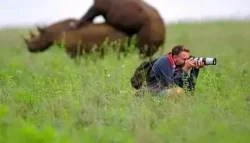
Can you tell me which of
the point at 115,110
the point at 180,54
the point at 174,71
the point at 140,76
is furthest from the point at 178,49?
the point at 115,110

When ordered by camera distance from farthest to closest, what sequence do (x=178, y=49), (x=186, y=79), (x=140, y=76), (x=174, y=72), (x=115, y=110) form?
(x=140, y=76) → (x=174, y=72) → (x=178, y=49) → (x=186, y=79) → (x=115, y=110)

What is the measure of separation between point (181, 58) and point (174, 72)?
206mm

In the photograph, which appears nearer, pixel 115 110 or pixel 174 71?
pixel 115 110

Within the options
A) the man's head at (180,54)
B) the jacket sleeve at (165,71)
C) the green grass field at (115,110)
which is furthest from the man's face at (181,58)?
the green grass field at (115,110)

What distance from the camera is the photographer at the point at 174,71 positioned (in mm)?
9219

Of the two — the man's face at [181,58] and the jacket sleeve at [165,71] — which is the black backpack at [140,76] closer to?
the jacket sleeve at [165,71]

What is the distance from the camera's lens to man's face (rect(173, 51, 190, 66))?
9280 mm

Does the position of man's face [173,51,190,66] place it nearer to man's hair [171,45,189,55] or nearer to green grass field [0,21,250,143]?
man's hair [171,45,189,55]

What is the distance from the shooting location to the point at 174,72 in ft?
30.9

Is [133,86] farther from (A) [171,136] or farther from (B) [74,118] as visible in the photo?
(A) [171,136]

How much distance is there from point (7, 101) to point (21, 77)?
2454 mm

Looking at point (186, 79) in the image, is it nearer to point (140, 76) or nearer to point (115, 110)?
point (140, 76)

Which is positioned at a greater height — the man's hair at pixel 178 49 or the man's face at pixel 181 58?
the man's hair at pixel 178 49

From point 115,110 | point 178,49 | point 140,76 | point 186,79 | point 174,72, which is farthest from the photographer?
A: point 140,76
